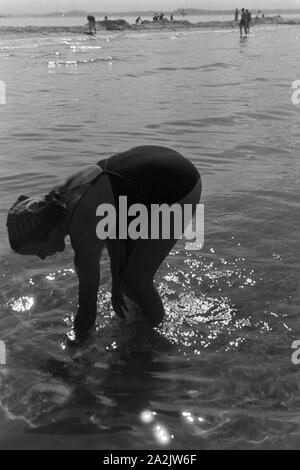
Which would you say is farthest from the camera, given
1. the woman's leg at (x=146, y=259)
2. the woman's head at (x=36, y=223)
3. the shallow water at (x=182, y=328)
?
the woman's leg at (x=146, y=259)

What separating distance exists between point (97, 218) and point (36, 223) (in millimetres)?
378

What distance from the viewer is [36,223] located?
2.94 metres

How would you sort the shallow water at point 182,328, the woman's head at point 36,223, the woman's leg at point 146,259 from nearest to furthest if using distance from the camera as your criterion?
the woman's head at point 36,223 < the shallow water at point 182,328 < the woman's leg at point 146,259

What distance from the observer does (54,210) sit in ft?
9.75

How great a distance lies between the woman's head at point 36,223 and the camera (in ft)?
9.67

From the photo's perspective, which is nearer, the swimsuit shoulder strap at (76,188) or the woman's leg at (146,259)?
the swimsuit shoulder strap at (76,188)

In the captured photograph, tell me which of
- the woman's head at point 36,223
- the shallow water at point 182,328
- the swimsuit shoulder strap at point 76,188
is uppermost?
the swimsuit shoulder strap at point 76,188

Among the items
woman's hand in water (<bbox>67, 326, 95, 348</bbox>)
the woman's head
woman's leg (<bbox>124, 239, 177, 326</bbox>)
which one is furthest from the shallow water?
the woman's head

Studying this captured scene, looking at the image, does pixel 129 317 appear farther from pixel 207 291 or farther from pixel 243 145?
pixel 243 145

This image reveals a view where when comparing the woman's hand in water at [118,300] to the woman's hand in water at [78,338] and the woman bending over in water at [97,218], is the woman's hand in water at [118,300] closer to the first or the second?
the woman bending over in water at [97,218]

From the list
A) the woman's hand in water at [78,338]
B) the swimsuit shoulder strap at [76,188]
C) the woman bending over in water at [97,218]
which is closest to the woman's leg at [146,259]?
the woman bending over in water at [97,218]

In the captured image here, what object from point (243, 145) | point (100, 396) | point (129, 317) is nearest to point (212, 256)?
point (129, 317)
